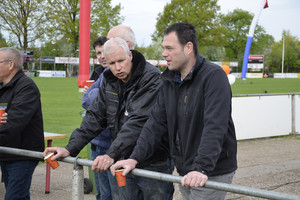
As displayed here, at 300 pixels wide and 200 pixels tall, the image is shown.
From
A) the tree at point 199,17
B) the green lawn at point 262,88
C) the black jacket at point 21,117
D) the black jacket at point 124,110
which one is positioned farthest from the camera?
the tree at point 199,17

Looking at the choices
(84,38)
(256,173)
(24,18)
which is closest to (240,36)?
(24,18)

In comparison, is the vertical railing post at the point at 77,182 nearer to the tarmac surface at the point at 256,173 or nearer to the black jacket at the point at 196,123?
the black jacket at the point at 196,123

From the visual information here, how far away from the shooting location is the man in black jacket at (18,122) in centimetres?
381

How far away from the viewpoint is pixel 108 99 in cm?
348

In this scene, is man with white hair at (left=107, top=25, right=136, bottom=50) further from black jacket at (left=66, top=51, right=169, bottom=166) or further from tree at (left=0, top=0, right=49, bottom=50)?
tree at (left=0, top=0, right=49, bottom=50)

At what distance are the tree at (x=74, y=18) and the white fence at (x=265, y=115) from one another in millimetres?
37564

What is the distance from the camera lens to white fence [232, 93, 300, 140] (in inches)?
396

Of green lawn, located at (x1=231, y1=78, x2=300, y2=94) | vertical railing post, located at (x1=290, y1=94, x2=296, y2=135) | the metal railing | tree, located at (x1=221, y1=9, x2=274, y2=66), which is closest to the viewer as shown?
the metal railing

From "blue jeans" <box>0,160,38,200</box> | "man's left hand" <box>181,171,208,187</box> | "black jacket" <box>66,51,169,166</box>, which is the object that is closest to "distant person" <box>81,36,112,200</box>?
"black jacket" <box>66,51,169,166</box>

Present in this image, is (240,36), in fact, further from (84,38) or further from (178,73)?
(178,73)

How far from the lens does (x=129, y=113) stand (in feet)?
10.8

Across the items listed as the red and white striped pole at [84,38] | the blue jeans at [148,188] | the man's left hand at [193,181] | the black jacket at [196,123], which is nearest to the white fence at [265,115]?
the red and white striped pole at [84,38]

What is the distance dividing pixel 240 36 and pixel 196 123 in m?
87.5

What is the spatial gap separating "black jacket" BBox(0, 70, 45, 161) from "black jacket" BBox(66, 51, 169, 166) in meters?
0.63
